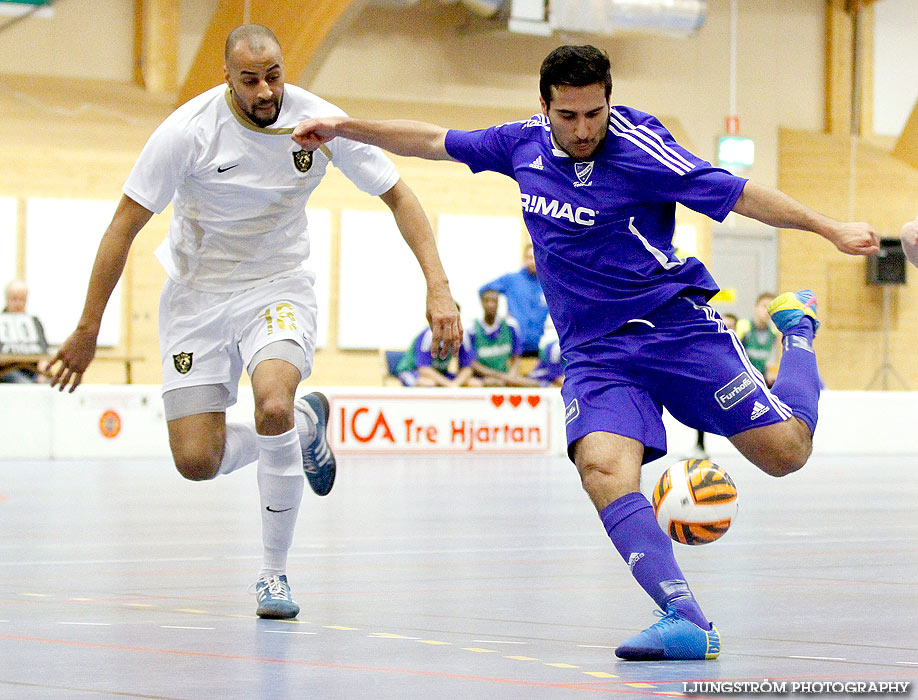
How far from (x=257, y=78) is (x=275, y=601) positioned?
1602mm

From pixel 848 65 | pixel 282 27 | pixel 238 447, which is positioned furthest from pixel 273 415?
pixel 848 65

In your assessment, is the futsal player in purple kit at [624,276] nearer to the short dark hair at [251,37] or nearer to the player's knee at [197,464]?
the short dark hair at [251,37]

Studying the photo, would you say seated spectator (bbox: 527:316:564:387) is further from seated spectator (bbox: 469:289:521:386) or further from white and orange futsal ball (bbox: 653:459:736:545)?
white and orange futsal ball (bbox: 653:459:736:545)

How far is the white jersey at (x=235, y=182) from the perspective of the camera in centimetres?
488

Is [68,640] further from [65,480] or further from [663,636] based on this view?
[65,480]

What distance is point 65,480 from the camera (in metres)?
10.5

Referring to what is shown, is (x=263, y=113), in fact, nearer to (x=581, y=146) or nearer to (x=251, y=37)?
(x=251, y=37)

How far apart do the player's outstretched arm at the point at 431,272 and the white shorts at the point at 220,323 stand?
406mm

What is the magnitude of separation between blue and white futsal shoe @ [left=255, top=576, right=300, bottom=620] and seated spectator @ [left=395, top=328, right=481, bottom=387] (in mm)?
9916

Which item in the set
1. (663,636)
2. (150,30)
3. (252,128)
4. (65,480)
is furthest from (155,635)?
(150,30)

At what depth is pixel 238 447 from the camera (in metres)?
5.29

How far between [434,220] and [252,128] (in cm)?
1572

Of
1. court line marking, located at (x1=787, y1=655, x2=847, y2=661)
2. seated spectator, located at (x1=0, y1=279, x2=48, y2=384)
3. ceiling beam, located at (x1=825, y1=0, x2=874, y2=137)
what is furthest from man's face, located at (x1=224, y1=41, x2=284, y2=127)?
ceiling beam, located at (x1=825, y1=0, x2=874, y2=137)

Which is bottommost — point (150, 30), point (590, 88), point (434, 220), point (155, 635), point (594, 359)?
point (155, 635)
